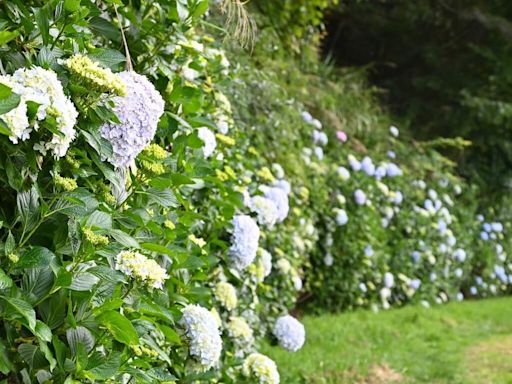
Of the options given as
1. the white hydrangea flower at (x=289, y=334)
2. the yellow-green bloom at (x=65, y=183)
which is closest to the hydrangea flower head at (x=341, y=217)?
the white hydrangea flower at (x=289, y=334)

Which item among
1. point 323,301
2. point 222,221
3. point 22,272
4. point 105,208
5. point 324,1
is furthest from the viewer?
point 324,1

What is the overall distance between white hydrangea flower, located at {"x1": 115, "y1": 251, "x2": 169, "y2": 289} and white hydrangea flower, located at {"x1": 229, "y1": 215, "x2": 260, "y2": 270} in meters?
1.05

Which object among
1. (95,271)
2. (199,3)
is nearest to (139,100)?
(95,271)

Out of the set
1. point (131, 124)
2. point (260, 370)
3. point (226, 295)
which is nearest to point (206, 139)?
point (226, 295)

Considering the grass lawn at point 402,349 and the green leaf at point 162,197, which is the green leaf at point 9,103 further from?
the grass lawn at point 402,349

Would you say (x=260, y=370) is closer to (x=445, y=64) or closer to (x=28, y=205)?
(x=28, y=205)

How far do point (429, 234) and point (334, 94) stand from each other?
1740 millimetres

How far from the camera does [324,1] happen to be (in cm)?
705

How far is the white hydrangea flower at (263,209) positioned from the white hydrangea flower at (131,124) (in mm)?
1513

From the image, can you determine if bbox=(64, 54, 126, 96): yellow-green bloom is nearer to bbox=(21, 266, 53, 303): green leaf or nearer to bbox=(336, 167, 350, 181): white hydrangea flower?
bbox=(21, 266, 53, 303): green leaf

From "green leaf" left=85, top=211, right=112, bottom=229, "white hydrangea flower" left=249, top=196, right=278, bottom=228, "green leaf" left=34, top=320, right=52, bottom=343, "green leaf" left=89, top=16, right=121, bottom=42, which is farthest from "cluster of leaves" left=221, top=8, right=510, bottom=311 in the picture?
"green leaf" left=34, top=320, right=52, bottom=343

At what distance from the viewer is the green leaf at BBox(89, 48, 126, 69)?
1872 mm

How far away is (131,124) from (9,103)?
421 mm

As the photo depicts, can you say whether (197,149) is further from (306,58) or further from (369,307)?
(306,58)
